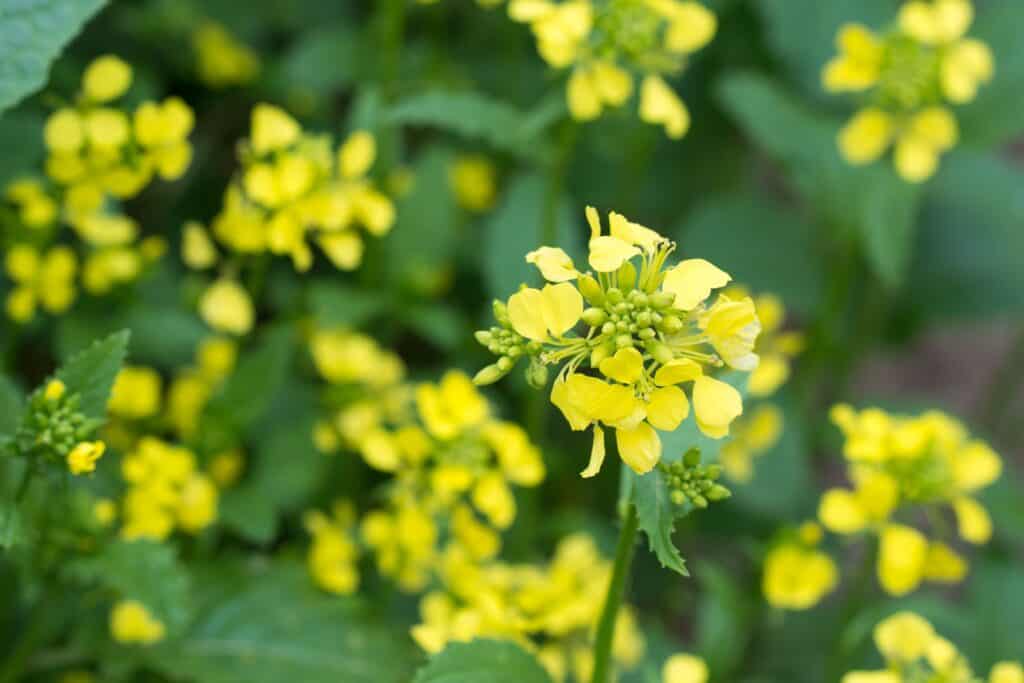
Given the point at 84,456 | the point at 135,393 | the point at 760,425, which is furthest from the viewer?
the point at 760,425

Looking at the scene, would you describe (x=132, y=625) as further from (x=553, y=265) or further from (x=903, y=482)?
(x=903, y=482)

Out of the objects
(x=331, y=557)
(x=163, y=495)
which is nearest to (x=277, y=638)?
(x=331, y=557)

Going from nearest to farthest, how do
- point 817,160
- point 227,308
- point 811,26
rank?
point 227,308 < point 817,160 < point 811,26

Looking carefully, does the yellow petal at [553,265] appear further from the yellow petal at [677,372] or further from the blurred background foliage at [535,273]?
the blurred background foliage at [535,273]

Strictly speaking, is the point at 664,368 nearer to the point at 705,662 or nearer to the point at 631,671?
the point at 705,662

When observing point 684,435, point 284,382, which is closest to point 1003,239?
point 284,382

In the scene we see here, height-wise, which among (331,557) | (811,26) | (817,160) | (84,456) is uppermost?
(811,26)

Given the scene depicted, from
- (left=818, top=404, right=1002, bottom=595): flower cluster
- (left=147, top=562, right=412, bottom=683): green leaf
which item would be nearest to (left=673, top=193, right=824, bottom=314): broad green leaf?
(left=818, top=404, right=1002, bottom=595): flower cluster
